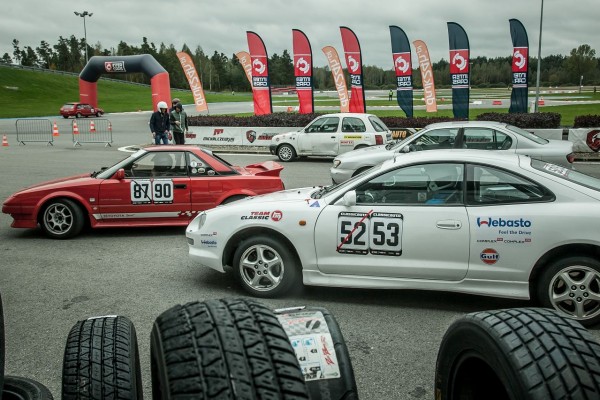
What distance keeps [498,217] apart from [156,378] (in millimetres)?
3812

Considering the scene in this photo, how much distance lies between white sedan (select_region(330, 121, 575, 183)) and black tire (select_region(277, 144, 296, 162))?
23.1ft

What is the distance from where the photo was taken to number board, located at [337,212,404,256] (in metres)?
5.23

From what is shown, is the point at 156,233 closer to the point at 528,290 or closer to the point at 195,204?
the point at 195,204

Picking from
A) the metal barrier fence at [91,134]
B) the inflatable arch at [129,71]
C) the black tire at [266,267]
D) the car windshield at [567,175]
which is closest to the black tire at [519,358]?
the black tire at [266,267]

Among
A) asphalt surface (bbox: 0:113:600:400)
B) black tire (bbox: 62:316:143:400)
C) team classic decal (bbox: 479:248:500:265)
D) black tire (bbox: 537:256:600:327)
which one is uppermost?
black tire (bbox: 62:316:143:400)

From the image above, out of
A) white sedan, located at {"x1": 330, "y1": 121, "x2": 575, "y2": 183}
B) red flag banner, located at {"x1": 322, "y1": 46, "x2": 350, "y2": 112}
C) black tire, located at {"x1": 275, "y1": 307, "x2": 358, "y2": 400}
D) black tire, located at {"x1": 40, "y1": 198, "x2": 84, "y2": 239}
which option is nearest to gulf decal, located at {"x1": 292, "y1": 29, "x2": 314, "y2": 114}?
red flag banner, located at {"x1": 322, "y1": 46, "x2": 350, "y2": 112}

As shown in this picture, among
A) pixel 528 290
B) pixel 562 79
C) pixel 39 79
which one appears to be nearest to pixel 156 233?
pixel 528 290

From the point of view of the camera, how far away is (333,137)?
1794 cm

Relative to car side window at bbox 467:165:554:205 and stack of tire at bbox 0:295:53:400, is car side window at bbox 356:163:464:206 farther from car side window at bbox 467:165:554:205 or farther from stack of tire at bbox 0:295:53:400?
stack of tire at bbox 0:295:53:400

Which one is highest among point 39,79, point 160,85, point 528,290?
point 39,79

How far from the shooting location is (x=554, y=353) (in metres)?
1.95

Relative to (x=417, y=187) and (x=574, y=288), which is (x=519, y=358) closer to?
(x=574, y=288)

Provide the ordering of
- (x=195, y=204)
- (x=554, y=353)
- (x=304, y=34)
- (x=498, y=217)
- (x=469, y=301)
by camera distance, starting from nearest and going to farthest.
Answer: (x=554, y=353), (x=498, y=217), (x=469, y=301), (x=195, y=204), (x=304, y=34)

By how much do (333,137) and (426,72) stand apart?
15242 mm
